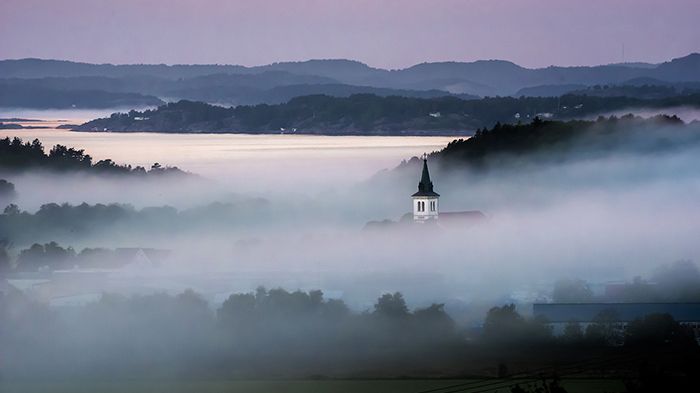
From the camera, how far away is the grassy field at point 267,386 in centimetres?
4444

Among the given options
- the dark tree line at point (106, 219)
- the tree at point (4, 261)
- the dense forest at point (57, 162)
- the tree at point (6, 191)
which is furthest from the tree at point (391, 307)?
the dense forest at point (57, 162)

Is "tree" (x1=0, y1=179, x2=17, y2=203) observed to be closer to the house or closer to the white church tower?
the white church tower

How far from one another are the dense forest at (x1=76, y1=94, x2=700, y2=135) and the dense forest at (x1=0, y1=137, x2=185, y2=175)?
612 cm

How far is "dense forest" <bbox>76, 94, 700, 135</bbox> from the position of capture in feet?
324

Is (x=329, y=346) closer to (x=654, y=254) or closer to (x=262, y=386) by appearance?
(x=262, y=386)

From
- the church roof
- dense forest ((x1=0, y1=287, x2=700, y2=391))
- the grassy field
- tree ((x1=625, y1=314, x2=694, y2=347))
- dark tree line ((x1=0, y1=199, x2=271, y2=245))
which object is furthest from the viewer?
dark tree line ((x1=0, y1=199, x2=271, y2=245))

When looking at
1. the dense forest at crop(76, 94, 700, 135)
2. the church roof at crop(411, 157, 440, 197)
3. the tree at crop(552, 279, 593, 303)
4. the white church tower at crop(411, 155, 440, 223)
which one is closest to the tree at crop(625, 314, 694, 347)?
the tree at crop(552, 279, 593, 303)

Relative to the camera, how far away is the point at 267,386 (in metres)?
46.0

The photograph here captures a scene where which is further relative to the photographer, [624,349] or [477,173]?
[477,173]

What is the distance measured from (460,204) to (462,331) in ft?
88.6

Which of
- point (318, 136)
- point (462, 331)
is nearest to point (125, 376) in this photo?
point (462, 331)

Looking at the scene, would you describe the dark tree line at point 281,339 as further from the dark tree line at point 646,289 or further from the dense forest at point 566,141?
the dense forest at point 566,141

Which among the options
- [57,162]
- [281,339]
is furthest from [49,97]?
[281,339]

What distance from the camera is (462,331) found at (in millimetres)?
51562
